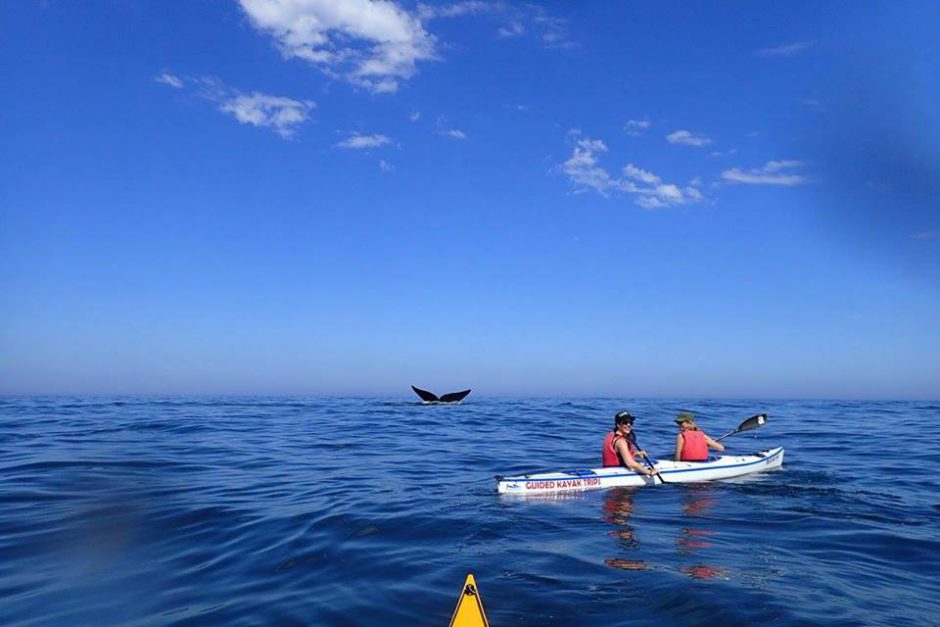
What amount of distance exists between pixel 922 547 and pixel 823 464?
397 inches

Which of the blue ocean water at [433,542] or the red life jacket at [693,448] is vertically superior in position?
the red life jacket at [693,448]

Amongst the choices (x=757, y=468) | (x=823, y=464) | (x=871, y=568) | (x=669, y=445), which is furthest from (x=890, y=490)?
(x=669, y=445)

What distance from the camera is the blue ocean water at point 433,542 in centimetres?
735

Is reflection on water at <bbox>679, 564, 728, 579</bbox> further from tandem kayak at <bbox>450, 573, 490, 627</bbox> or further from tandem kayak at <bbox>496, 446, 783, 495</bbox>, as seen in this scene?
tandem kayak at <bbox>496, 446, 783, 495</bbox>

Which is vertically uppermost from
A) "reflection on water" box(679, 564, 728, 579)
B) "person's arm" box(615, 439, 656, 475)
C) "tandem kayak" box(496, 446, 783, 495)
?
"person's arm" box(615, 439, 656, 475)

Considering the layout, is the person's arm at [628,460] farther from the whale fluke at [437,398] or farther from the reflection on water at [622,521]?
the whale fluke at [437,398]

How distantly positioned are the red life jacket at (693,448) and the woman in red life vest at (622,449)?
61.0 inches

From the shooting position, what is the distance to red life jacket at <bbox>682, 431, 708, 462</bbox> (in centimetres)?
1656

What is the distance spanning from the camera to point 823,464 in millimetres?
19297

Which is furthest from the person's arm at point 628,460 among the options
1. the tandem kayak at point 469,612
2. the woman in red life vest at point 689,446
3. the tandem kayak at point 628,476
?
the tandem kayak at point 469,612

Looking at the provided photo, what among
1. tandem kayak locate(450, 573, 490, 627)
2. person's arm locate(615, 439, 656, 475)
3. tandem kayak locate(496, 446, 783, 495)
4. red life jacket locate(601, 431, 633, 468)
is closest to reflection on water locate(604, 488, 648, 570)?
tandem kayak locate(496, 446, 783, 495)

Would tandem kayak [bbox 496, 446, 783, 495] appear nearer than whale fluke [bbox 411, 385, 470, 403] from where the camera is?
Yes

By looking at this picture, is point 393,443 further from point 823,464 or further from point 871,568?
point 871,568

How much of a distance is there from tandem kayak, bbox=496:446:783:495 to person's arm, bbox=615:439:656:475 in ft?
0.48
